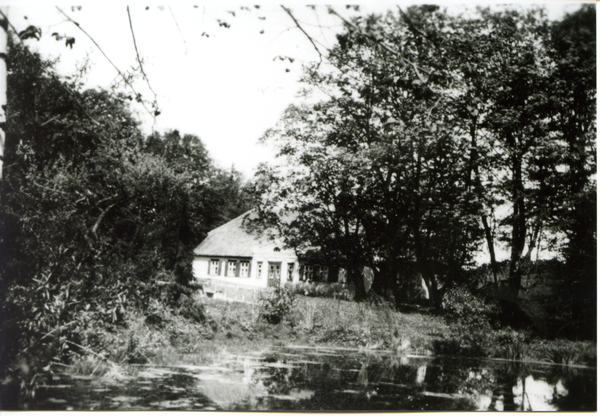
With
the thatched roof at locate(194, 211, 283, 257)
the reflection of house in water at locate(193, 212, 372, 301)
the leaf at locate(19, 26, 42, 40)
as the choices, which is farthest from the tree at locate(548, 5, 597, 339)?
the leaf at locate(19, 26, 42, 40)

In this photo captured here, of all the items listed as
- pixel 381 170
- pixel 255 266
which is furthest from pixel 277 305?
pixel 381 170

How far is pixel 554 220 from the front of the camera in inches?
115

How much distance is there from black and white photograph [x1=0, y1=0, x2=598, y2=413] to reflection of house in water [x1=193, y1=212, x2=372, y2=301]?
0.05 ft

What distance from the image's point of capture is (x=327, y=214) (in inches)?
114

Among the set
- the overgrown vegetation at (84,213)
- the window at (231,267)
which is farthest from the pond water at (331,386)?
the window at (231,267)

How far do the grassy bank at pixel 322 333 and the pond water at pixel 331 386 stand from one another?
75 mm

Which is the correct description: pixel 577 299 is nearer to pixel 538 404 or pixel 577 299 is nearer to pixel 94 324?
pixel 538 404

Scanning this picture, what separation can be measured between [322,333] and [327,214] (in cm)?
81

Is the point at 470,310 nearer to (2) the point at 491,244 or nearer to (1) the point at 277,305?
(2) the point at 491,244

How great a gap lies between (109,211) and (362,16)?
201 cm

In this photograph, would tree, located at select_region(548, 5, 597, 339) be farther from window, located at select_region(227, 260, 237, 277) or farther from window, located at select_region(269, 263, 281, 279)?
window, located at select_region(227, 260, 237, 277)

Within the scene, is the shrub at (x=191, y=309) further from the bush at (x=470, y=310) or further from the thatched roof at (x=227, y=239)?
the bush at (x=470, y=310)

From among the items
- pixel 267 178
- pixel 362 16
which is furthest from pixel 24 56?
pixel 362 16

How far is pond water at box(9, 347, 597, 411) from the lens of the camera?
253 cm
